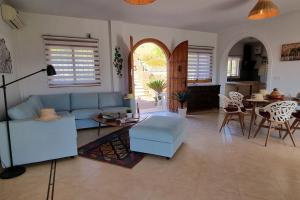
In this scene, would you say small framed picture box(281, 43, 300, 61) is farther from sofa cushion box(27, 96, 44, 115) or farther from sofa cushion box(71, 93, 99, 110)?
sofa cushion box(27, 96, 44, 115)

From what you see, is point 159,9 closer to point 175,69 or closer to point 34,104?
point 175,69

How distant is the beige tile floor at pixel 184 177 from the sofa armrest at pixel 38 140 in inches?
6.8

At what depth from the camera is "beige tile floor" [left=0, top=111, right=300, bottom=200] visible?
2016 mm

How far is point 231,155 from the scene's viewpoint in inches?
115

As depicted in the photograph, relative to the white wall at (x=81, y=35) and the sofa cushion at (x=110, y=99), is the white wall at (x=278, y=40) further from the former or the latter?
the sofa cushion at (x=110, y=99)

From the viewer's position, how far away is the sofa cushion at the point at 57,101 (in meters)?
4.23

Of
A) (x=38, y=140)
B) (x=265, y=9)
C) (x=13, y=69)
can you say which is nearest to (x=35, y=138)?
(x=38, y=140)

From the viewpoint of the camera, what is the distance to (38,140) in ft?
8.45

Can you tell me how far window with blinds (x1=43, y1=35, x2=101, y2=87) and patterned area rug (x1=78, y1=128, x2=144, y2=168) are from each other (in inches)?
75.5

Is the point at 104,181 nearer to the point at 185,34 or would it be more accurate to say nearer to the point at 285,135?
the point at 285,135

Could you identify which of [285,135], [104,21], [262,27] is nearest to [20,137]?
[104,21]

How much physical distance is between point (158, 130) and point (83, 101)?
2453mm

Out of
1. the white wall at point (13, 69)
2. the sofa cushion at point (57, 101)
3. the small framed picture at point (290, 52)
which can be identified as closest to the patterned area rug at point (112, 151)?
the sofa cushion at point (57, 101)

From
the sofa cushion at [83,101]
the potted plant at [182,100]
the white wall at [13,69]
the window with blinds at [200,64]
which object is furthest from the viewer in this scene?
the window with blinds at [200,64]
